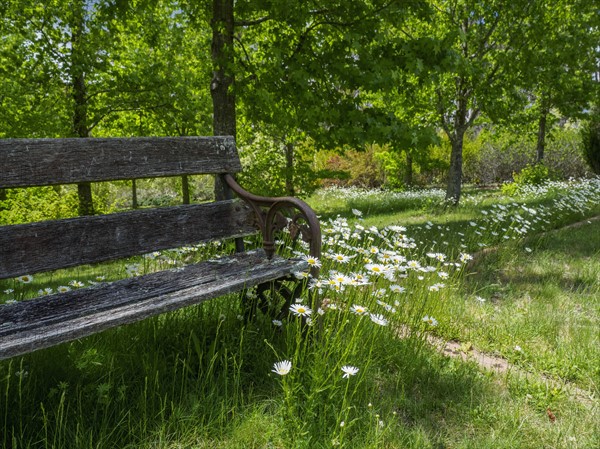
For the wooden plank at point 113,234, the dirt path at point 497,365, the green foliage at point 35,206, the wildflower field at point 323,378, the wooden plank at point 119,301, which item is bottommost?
the green foliage at point 35,206

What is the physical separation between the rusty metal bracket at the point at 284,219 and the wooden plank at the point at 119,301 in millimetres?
122

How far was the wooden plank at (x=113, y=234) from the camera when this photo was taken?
86.9 inches

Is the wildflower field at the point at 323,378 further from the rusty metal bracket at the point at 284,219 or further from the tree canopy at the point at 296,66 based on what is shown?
the tree canopy at the point at 296,66

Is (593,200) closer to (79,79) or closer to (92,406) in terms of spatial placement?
(92,406)

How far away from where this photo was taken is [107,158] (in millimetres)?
2600

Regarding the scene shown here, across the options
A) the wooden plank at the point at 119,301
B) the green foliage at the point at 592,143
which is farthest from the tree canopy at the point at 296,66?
the green foliage at the point at 592,143

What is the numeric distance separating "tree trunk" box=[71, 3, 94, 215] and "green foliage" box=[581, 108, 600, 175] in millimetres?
19496

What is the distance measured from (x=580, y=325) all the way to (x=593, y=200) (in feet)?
23.6

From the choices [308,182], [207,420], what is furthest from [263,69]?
[207,420]

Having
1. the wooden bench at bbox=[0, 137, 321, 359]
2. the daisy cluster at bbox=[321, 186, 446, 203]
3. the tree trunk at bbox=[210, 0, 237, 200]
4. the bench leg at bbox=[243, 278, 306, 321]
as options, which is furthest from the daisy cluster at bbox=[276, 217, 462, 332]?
the daisy cluster at bbox=[321, 186, 446, 203]

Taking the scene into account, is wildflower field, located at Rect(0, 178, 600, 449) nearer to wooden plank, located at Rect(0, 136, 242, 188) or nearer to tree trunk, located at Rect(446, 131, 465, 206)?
wooden plank, located at Rect(0, 136, 242, 188)

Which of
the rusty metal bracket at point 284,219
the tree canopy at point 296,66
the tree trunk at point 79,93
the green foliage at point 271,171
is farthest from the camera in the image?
the tree trunk at point 79,93

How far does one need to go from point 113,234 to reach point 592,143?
22.3 m

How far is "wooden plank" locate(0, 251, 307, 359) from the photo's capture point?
170 centimetres
